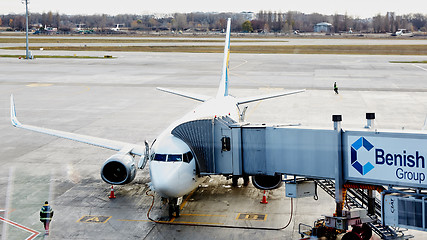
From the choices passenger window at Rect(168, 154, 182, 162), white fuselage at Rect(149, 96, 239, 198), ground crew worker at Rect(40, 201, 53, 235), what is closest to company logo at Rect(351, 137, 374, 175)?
white fuselage at Rect(149, 96, 239, 198)

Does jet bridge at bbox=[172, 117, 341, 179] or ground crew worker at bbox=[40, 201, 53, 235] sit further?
ground crew worker at bbox=[40, 201, 53, 235]

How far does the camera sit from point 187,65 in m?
99.4

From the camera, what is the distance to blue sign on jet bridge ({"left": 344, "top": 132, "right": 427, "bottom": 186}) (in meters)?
18.2

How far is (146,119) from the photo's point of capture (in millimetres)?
47031

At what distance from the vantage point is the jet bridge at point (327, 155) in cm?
1833

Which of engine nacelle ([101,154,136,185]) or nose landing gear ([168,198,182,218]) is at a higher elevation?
engine nacelle ([101,154,136,185])

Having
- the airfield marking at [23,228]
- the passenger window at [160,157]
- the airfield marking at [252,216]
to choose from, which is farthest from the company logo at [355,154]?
the airfield marking at [23,228]

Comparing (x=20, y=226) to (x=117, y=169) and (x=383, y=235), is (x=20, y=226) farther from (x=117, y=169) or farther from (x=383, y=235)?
(x=383, y=235)

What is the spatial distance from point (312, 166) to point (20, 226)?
12.8 meters

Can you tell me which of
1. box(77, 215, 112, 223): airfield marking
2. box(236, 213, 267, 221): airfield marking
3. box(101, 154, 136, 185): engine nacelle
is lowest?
box(236, 213, 267, 221): airfield marking

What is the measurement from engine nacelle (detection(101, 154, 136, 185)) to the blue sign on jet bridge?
11205 millimetres

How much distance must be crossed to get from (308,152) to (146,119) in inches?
1116

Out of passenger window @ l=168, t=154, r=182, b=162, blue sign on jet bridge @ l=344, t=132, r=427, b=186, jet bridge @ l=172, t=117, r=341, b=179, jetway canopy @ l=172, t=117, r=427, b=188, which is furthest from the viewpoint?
passenger window @ l=168, t=154, r=182, b=162

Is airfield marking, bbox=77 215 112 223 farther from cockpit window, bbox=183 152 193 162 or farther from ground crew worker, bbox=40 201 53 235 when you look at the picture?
cockpit window, bbox=183 152 193 162
